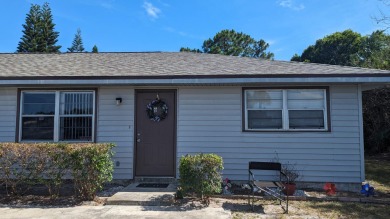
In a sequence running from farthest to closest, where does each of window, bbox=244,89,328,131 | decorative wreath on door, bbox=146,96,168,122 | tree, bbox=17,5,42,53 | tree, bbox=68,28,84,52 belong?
1. tree, bbox=68,28,84,52
2. tree, bbox=17,5,42,53
3. decorative wreath on door, bbox=146,96,168,122
4. window, bbox=244,89,328,131

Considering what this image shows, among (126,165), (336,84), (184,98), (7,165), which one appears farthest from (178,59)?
(7,165)

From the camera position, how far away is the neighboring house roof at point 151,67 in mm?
7266

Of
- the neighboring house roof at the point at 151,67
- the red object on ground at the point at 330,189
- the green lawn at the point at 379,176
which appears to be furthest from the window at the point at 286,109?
the green lawn at the point at 379,176

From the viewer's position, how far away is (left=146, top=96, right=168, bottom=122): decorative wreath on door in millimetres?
7949

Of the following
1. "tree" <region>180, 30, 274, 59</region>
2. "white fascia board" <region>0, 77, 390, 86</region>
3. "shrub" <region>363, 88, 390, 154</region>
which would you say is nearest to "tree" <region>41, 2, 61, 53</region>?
"tree" <region>180, 30, 274, 59</region>

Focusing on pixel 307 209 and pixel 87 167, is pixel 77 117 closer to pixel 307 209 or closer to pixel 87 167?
pixel 87 167

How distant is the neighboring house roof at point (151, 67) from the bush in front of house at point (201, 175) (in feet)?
6.84

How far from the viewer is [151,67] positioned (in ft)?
27.7

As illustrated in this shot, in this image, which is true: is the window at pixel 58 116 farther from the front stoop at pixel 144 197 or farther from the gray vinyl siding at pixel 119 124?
the front stoop at pixel 144 197

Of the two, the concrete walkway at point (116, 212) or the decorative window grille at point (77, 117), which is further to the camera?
the decorative window grille at point (77, 117)

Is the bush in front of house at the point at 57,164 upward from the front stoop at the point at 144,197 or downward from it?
upward

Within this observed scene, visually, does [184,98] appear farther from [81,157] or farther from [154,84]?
[81,157]

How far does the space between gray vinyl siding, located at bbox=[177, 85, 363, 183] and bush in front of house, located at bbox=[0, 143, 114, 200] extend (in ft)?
7.10

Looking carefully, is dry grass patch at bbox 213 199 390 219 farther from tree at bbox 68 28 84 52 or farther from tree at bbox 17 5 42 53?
tree at bbox 68 28 84 52
